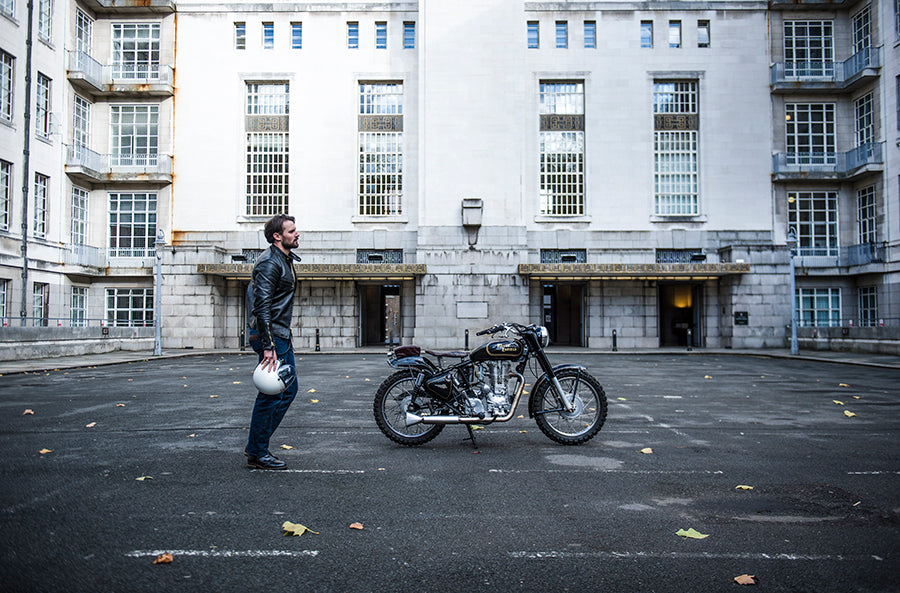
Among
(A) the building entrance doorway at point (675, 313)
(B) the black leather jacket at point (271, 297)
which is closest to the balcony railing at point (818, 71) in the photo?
(A) the building entrance doorway at point (675, 313)

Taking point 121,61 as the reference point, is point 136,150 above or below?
below

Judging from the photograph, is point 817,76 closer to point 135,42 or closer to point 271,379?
point 135,42

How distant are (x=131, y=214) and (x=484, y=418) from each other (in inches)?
1240

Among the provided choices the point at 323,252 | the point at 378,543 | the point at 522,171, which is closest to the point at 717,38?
the point at 522,171

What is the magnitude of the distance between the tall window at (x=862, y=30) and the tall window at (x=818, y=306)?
40.1 ft

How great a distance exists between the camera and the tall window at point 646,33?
3247 centimetres

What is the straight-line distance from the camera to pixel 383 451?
6.61m

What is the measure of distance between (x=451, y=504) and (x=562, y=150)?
96.9 ft

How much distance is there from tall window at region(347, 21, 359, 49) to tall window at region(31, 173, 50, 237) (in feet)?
52.4

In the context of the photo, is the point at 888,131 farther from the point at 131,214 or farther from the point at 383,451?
the point at 131,214

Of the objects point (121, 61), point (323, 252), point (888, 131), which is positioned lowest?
point (323, 252)

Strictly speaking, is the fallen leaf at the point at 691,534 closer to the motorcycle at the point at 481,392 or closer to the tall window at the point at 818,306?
the motorcycle at the point at 481,392

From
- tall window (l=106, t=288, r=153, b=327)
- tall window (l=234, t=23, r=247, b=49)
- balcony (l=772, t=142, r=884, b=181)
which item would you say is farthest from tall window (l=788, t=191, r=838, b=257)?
tall window (l=106, t=288, r=153, b=327)

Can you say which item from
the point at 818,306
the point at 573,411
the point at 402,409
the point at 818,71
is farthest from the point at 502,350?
the point at 818,71
